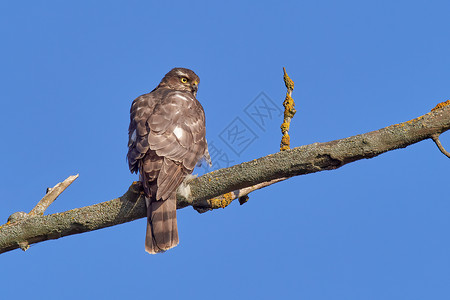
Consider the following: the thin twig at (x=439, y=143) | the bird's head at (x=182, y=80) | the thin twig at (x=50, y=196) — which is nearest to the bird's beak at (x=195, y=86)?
the bird's head at (x=182, y=80)

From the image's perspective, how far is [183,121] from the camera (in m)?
5.79

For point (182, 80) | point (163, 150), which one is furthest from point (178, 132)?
point (182, 80)

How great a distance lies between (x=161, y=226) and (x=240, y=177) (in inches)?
48.8

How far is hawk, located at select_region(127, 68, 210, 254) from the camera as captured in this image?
491 cm

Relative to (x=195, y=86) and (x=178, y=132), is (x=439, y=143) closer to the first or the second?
(x=178, y=132)

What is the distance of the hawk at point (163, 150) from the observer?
4.91m

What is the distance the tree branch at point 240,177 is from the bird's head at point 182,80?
3306mm

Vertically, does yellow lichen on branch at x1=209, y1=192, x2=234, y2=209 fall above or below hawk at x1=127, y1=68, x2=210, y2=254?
below

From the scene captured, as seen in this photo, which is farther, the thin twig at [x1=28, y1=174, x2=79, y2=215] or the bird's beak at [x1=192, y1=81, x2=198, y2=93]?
the bird's beak at [x1=192, y1=81, x2=198, y2=93]

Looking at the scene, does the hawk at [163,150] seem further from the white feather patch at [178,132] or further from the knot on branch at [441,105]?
the knot on branch at [441,105]

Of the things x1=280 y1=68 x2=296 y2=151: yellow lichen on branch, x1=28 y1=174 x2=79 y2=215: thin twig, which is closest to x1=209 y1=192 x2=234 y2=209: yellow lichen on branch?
x1=280 y1=68 x2=296 y2=151: yellow lichen on branch

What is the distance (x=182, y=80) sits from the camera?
7863 millimetres

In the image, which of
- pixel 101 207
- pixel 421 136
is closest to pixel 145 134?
pixel 101 207

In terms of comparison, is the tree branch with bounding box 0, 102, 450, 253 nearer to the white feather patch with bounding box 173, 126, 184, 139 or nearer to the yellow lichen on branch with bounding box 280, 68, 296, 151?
the yellow lichen on branch with bounding box 280, 68, 296, 151
